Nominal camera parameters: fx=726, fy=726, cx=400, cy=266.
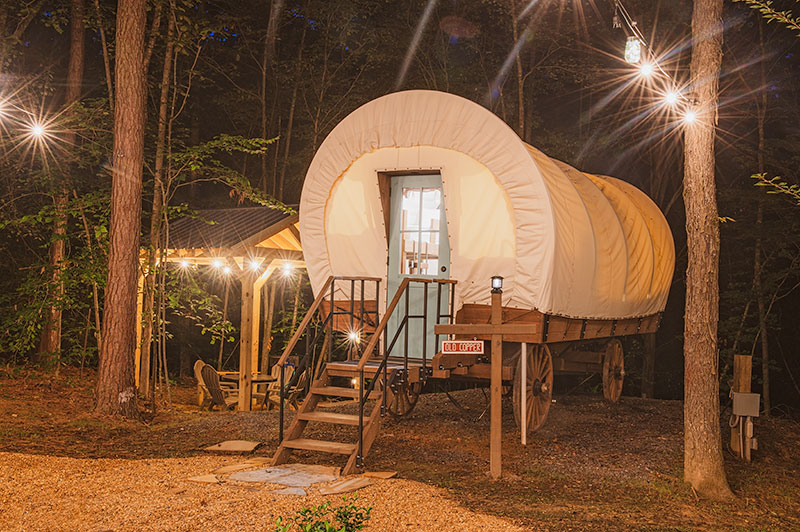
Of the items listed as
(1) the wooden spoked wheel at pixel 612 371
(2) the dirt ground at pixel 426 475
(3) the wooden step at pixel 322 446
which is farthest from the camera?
(1) the wooden spoked wheel at pixel 612 371

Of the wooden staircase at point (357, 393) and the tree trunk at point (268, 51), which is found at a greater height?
the tree trunk at point (268, 51)

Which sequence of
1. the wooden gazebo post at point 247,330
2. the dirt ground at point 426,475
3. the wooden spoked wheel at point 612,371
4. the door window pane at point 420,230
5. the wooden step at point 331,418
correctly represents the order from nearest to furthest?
the dirt ground at point 426,475 < the wooden step at point 331,418 < the door window pane at point 420,230 < the wooden spoked wheel at point 612,371 < the wooden gazebo post at point 247,330

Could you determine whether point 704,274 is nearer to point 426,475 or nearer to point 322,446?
point 426,475

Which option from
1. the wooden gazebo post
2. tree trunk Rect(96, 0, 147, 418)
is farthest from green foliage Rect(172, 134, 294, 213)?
the wooden gazebo post

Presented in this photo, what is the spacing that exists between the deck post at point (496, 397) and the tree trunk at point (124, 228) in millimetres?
5652

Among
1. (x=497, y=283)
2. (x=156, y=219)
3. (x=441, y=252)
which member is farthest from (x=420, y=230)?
(x=156, y=219)

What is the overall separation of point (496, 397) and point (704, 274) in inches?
93.0

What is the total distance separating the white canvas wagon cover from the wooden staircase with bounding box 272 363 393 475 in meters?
1.64

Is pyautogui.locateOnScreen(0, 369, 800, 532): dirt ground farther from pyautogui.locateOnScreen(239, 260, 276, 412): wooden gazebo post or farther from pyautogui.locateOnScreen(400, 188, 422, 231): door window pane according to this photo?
pyautogui.locateOnScreen(400, 188, 422, 231): door window pane

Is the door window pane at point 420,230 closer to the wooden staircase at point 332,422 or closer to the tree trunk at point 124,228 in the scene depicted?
the wooden staircase at point 332,422

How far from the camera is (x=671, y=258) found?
41.7ft

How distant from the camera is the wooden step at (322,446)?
23.9 ft

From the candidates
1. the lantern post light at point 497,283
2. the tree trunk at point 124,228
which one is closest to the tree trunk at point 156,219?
the tree trunk at point 124,228

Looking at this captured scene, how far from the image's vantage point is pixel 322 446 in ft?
24.3
